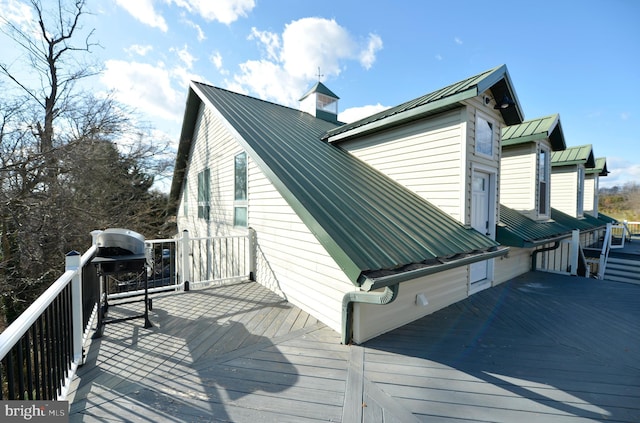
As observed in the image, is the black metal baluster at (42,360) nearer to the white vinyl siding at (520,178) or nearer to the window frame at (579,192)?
the white vinyl siding at (520,178)

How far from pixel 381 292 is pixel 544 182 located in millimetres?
7586

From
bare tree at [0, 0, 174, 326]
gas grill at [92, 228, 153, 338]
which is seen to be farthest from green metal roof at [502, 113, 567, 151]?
bare tree at [0, 0, 174, 326]

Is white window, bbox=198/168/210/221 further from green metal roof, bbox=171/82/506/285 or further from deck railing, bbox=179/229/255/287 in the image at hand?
green metal roof, bbox=171/82/506/285

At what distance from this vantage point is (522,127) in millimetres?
7625

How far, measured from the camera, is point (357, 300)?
306 centimetres

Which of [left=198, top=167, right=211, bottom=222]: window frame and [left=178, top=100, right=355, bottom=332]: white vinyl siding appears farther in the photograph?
[left=198, top=167, right=211, bottom=222]: window frame

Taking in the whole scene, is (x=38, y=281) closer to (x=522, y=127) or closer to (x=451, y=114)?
(x=451, y=114)

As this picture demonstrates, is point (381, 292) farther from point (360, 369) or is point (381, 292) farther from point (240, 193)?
point (240, 193)

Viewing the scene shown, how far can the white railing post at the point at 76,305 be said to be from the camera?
99.4 inches

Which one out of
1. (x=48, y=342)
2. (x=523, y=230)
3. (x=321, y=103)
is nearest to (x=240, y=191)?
(x=48, y=342)

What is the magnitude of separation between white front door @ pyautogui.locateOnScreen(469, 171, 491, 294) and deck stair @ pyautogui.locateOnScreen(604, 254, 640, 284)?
22.4 feet

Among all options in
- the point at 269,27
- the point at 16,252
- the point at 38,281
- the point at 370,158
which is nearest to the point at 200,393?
the point at 370,158

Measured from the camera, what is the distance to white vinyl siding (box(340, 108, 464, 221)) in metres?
4.64

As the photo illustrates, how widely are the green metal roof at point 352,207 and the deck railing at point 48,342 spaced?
2.27 metres
